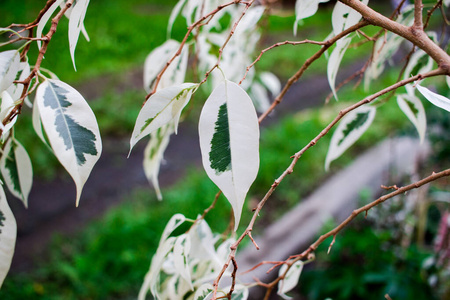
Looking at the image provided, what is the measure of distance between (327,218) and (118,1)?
581 cm

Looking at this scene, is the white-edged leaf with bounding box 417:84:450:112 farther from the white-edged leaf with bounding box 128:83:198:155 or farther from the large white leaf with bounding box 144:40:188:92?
the large white leaf with bounding box 144:40:188:92

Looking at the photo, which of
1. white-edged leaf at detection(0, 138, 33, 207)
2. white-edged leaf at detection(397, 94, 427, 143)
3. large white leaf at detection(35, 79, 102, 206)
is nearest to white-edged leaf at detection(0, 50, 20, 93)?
large white leaf at detection(35, 79, 102, 206)

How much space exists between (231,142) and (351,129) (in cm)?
→ 32

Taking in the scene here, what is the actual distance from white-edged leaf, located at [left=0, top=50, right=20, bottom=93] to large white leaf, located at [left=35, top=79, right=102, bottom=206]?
0.03 meters

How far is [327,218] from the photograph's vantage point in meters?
2.07

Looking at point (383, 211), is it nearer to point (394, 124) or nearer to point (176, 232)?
point (176, 232)

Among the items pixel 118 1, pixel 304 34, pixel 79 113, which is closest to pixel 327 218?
pixel 79 113

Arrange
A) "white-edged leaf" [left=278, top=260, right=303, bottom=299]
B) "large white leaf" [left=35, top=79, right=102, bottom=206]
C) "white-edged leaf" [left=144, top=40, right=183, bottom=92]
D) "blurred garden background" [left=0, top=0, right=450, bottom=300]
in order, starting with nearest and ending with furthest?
"large white leaf" [left=35, top=79, right=102, bottom=206] < "white-edged leaf" [left=278, top=260, right=303, bottom=299] < "white-edged leaf" [left=144, top=40, right=183, bottom=92] < "blurred garden background" [left=0, top=0, right=450, bottom=300]

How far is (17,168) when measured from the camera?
1.82 ft

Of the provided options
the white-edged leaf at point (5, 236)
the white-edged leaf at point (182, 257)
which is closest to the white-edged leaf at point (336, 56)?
the white-edged leaf at point (182, 257)

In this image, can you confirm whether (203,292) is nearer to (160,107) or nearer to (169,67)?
(160,107)

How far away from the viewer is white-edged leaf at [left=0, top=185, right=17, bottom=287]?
15.7 inches

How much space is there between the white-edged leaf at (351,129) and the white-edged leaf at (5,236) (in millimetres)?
427

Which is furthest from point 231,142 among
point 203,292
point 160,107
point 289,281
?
point 289,281
